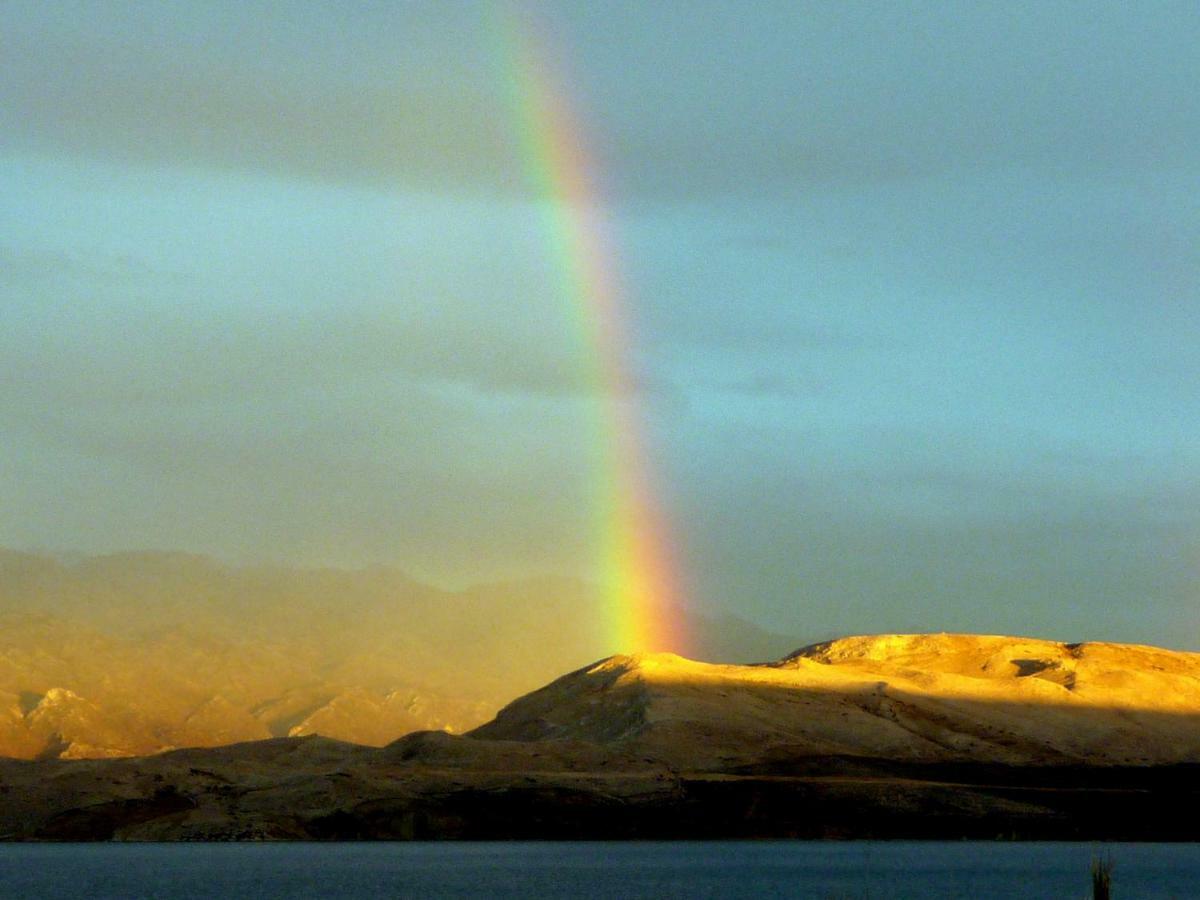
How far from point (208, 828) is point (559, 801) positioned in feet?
116

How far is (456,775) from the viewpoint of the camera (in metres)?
189

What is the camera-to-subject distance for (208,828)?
590 feet

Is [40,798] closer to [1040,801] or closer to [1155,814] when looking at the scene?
[1040,801]
